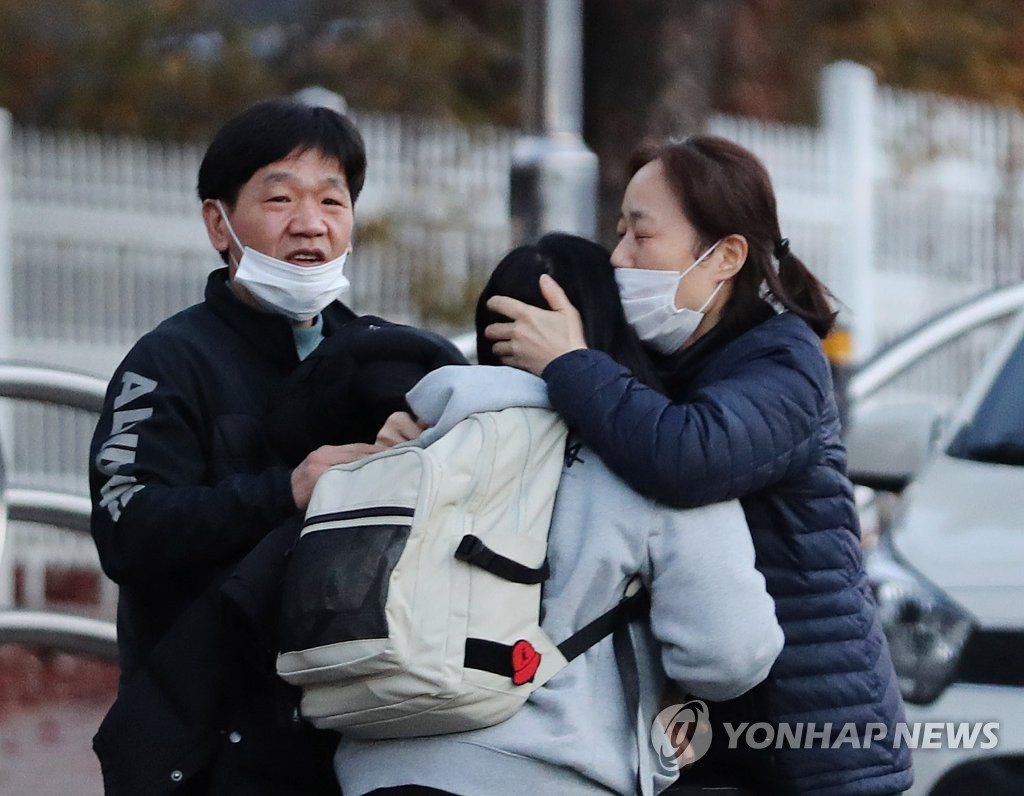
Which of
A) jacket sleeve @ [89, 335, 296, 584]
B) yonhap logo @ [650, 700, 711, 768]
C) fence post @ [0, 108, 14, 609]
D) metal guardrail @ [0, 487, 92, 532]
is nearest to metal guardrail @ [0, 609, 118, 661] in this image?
metal guardrail @ [0, 487, 92, 532]

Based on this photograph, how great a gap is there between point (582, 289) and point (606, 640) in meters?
0.50

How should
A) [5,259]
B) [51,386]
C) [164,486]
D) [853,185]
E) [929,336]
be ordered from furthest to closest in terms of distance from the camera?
1. [853,185]
2. [5,259]
3. [929,336]
4. [51,386]
5. [164,486]

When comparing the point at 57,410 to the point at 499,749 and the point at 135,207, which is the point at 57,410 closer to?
the point at 135,207

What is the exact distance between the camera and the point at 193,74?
12672 millimetres

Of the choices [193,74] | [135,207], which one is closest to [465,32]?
[193,74]

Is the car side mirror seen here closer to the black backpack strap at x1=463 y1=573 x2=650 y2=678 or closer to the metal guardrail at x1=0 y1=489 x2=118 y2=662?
the metal guardrail at x1=0 y1=489 x2=118 y2=662

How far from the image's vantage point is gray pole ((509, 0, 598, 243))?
7125mm

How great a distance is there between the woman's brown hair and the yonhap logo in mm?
563

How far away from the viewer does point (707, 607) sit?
239 centimetres

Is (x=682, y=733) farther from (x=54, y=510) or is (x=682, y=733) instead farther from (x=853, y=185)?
(x=853, y=185)

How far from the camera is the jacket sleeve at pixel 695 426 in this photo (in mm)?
2424

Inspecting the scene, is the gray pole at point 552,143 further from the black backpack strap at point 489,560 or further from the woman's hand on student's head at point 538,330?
the black backpack strap at point 489,560

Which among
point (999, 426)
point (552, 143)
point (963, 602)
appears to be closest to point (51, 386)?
point (963, 602)

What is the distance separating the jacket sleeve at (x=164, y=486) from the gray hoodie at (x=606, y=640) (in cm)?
39
